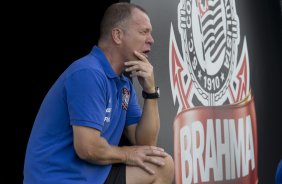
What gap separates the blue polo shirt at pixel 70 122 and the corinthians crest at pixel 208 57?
4.34 feet

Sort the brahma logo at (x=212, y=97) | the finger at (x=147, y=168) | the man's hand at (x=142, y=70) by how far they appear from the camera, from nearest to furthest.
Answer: the finger at (x=147, y=168) → the man's hand at (x=142, y=70) → the brahma logo at (x=212, y=97)

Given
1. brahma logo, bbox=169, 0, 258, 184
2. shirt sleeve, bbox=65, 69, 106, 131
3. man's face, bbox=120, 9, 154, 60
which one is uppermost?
man's face, bbox=120, 9, 154, 60

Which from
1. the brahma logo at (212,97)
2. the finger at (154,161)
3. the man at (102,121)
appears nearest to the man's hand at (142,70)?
the man at (102,121)

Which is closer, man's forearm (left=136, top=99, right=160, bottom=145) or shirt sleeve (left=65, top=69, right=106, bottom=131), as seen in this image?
shirt sleeve (left=65, top=69, right=106, bottom=131)

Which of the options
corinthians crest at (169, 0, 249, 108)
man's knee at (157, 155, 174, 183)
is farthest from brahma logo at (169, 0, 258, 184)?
man's knee at (157, 155, 174, 183)

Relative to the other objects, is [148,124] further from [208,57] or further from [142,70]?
[208,57]

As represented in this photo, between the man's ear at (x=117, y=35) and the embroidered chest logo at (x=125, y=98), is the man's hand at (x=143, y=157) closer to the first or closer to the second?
Result: the embroidered chest logo at (x=125, y=98)

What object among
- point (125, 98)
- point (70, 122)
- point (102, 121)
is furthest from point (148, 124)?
point (70, 122)

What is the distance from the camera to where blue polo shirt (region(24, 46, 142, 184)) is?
326 cm

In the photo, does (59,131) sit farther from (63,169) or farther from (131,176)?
(131,176)

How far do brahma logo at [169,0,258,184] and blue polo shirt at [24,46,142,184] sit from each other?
1303mm

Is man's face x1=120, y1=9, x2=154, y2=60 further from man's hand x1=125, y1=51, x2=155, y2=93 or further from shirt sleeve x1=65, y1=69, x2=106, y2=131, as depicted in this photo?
shirt sleeve x1=65, y1=69, x2=106, y2=131

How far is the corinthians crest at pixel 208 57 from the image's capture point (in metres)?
4.82

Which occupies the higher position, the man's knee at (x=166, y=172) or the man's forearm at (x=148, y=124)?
the man's forearm at (x=148, y=124)
